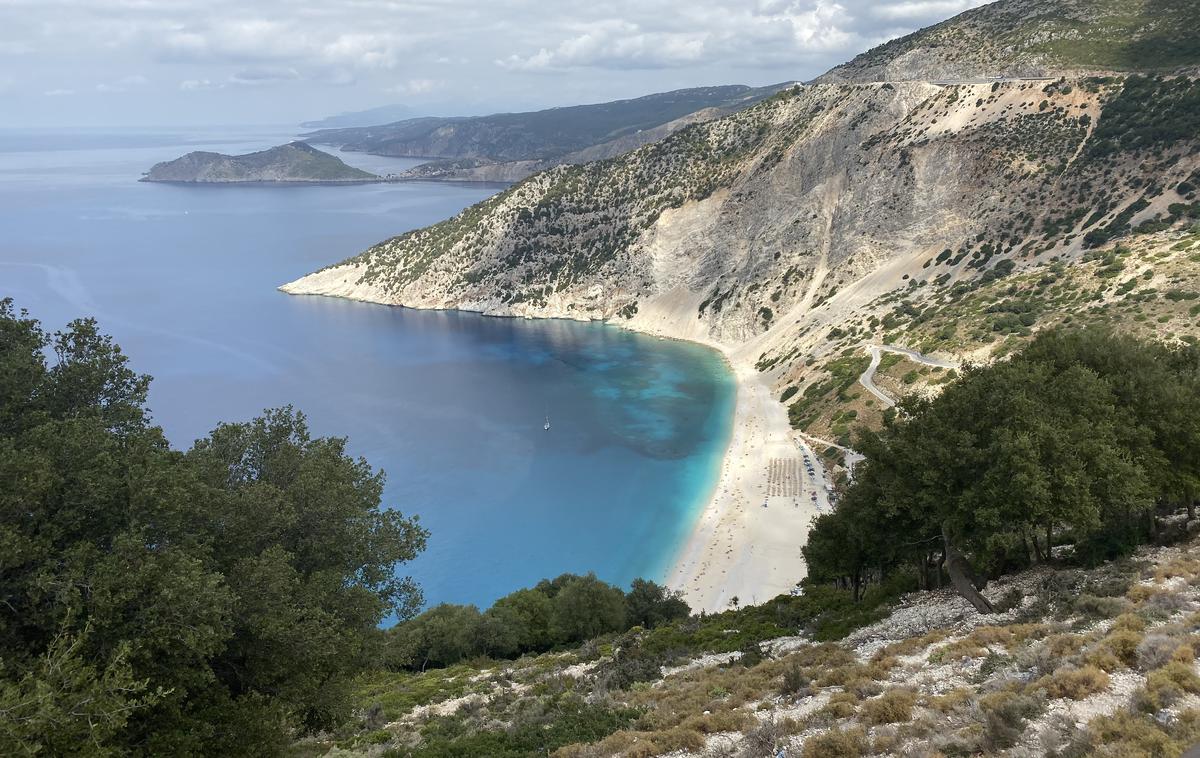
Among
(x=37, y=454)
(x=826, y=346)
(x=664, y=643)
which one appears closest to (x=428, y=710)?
(x=664, y=643)

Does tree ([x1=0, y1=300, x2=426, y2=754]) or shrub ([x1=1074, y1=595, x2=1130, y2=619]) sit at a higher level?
tree ([x1=0, y1=300, x2=426, y2=754])

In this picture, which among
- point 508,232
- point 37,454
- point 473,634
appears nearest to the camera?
point 37,454

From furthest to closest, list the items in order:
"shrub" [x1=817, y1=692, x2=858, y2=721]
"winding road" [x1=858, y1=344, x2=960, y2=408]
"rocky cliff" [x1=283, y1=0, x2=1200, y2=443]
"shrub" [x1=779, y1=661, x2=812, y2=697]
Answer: "rocky cliff" [x1=283, y1=0, x2=1200, y2=443]
"winding road" [x1=858, y1=344, x2=960, y2=408]
"shrub" [x1=779, y1=661, x2=812, y2=697]
"shrub" [x1=817, y1=692, x2=858, y2=721]

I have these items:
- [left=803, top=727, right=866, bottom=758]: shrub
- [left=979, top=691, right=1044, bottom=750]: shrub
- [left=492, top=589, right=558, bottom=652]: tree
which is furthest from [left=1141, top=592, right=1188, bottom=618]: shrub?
[left=492, top=589, right=558, bottom=652]: tree

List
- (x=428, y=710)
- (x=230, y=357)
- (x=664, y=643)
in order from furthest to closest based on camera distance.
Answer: (x=230, y=357)
(x=664, y=643)
(x=428, y=710)

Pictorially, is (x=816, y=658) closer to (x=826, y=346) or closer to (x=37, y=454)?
(x=37, y=454)

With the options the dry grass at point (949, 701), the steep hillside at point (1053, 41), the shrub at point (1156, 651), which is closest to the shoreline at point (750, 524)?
the dry grass at point (949, 701)

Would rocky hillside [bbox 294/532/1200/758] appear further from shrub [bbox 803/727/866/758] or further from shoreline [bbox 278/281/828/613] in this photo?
shoreline [bbox 278/281/828/613]
